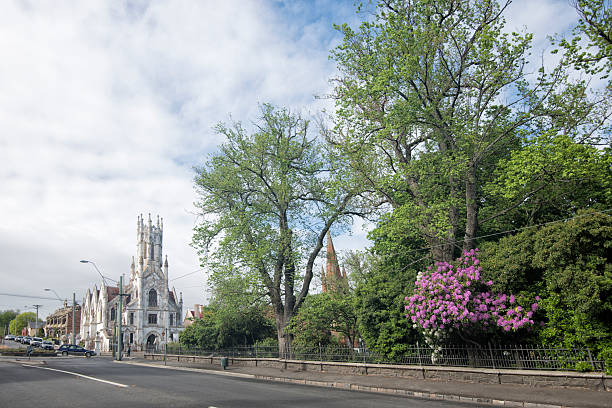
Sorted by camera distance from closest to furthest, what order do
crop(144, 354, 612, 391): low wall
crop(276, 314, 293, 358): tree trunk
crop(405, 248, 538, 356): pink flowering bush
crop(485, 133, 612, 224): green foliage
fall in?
crop(144, 354, 612, 391): low wall, crop(405, 248, 538, 356): pink flowering bush, crop(485, 133, 612, 224): green foliage, crop(276, 314, 293, 358): tree trunk

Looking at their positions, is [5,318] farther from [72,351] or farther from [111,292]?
[72,351]

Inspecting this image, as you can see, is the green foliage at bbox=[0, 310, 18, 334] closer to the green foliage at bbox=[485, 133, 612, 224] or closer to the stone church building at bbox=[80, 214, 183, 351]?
the stone church building at bbox=[80, 214, 183, 351]

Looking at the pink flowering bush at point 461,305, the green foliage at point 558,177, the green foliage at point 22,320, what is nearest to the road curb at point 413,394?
the pink flowering bush at point 461,305

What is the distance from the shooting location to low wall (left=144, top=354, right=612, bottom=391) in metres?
11.9

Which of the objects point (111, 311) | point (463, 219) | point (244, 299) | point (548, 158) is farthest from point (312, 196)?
point (111, 311)

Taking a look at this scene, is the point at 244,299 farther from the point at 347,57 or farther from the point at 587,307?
the point at 587,307

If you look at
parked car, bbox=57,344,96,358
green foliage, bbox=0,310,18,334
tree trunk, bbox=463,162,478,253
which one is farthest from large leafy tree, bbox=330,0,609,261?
green foliage, bbox=0,310,18,334

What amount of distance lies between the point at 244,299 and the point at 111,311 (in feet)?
242

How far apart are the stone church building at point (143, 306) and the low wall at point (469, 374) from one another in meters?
63.1

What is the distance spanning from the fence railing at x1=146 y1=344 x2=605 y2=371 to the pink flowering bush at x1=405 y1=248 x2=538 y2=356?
79 cm

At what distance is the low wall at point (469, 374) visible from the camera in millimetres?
11891

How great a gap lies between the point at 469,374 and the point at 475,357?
2.11ft

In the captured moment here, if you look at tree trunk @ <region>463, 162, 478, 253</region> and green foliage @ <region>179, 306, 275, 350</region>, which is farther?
green foliage @ <region>179, 306, 275, 350</region>

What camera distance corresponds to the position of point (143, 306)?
80688 millimetres
